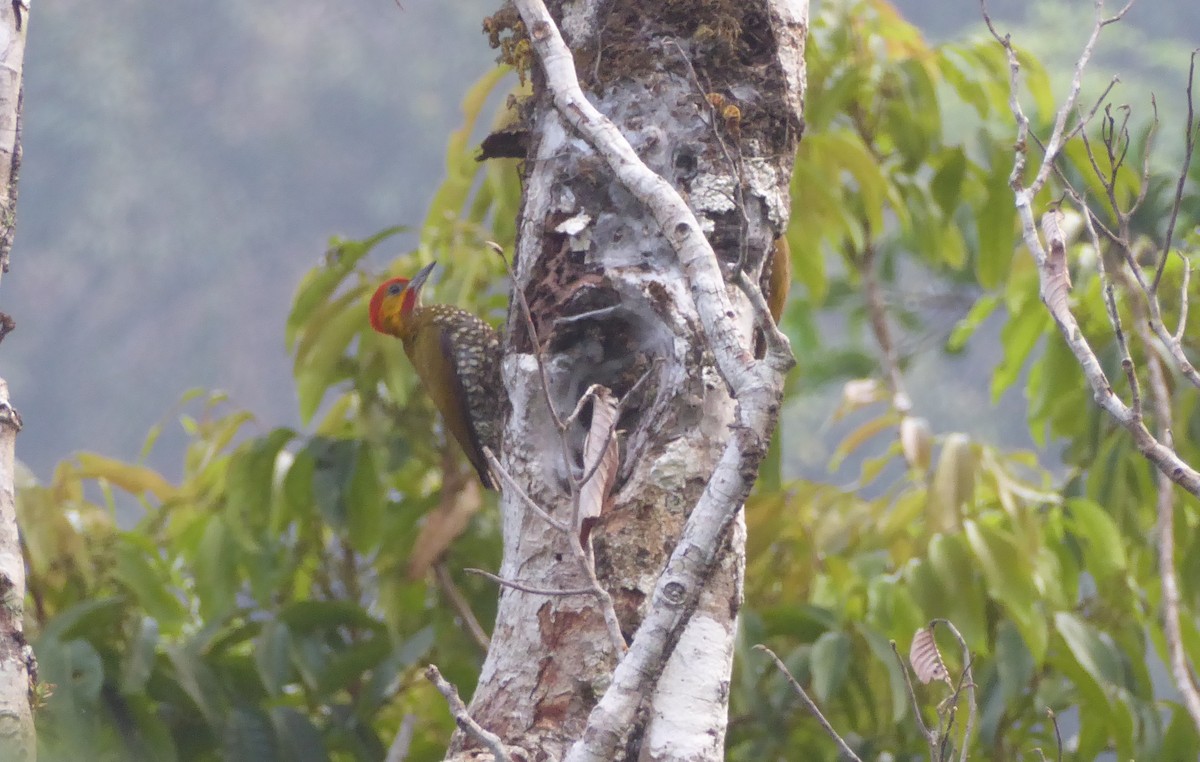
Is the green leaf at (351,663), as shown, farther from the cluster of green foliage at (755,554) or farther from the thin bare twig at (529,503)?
the thin bare twig at (529,503)

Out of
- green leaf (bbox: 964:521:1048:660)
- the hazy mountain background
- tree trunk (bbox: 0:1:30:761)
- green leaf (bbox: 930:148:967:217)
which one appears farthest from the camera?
the hazy mountain background

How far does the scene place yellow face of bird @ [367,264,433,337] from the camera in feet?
12.0

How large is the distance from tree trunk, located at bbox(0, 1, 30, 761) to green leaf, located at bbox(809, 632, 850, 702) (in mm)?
1858

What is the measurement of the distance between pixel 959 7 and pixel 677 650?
16351mm

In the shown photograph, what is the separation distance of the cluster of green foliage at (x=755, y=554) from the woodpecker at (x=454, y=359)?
0.08m

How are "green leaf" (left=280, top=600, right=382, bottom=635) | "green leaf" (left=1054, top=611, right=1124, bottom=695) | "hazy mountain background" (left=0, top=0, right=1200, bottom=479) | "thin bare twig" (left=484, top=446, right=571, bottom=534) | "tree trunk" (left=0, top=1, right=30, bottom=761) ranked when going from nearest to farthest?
"tree trunk" (left=0, top=1, right=30, bottom=761) → "thin bare twig" (left=484, top=446, right=571, bottom=534) → "green leaf" (left=1054, top=611, right=1124, bottom=695) → "green leaf" (left=280, top=600, right=382, bottom=635) → "hazy mountain background" (left=0, top=0, right=1200, bottom=479)

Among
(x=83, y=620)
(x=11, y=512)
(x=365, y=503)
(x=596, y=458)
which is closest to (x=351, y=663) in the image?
(x=365, y=503)

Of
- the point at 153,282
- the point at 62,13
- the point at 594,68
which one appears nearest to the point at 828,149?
the point at 594,68

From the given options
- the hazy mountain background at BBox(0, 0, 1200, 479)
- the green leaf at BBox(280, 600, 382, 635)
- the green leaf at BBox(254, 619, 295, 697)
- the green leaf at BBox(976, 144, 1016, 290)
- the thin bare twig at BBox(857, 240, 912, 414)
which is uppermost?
the hazy mountain background at BBox(0, 0, 1200, 479)

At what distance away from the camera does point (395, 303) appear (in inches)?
151

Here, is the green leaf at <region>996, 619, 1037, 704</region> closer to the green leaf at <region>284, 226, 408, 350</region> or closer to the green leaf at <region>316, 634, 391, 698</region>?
the green leaf at <region>316, 634, 391, 698</region>

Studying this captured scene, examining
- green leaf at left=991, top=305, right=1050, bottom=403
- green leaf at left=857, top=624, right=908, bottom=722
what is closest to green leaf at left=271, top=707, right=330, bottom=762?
green leaf at left=857, top=624, right=908, bottom=722

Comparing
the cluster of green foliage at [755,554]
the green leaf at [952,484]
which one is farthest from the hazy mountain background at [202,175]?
the green leaf at [952,484]

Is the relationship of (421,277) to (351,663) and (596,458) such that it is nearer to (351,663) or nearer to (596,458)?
(351,663)
